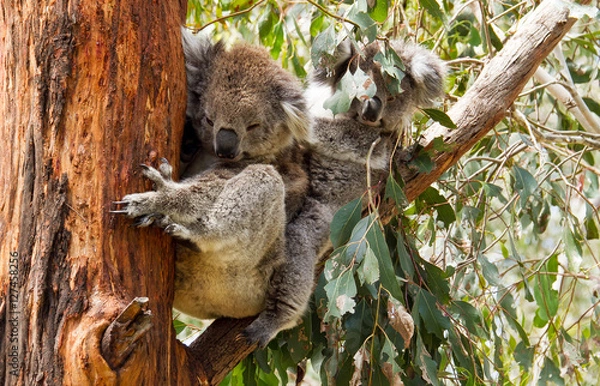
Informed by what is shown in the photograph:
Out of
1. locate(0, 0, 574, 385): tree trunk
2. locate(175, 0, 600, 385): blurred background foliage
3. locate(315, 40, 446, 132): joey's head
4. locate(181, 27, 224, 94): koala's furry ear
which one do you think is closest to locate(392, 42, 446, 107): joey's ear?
locate(315, 40, 446, 132): joey's head

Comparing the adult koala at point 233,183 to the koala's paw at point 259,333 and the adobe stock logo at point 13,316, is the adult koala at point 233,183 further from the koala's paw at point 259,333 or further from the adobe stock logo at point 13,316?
the adobe stock logo at point 13,316

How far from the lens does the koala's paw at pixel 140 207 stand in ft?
6.64

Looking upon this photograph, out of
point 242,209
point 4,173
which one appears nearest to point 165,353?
point 242,209

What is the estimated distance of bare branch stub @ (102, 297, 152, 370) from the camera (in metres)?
1.86

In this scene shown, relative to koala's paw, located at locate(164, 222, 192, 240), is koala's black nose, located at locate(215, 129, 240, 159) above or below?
above

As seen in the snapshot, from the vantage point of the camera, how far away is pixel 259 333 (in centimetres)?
269

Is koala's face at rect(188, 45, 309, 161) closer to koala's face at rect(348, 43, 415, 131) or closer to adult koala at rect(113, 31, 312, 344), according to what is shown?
adult koala at rect(113, 31, 312, 344)

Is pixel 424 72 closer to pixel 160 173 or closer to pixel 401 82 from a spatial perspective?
pixel 401 82

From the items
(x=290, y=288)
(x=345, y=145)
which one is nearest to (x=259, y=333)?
(x=290, y=288)

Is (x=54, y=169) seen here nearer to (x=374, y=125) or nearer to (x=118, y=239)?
(x=118, y=239)

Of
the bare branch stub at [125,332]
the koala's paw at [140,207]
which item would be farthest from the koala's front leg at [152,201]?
the bare branch stub at [125,332]

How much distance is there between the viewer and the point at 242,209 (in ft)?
Result: 7.90

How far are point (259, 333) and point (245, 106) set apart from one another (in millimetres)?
848

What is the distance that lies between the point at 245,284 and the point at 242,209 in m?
0.35
